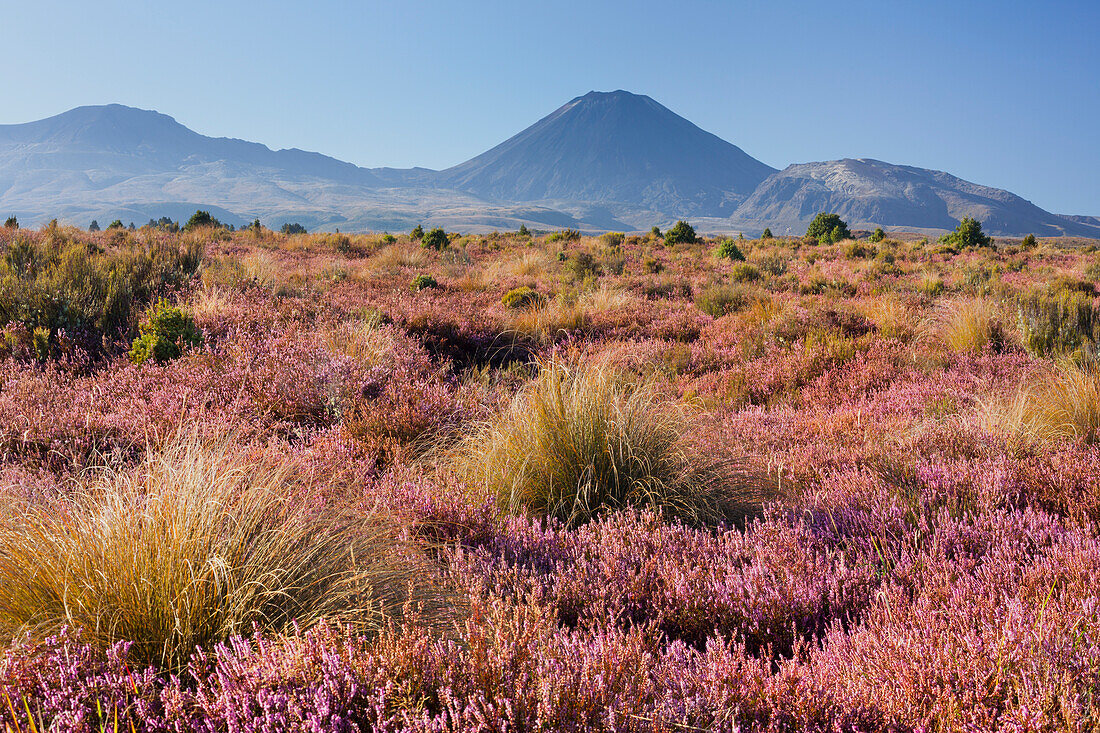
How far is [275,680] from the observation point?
4.71 feet

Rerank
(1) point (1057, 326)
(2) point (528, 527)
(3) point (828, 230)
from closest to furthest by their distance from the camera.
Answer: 1. (2) point (528, 527)
2. (1) point (1057, 326)
3. (3) point (828, 230)

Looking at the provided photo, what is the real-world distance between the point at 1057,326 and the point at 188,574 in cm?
847

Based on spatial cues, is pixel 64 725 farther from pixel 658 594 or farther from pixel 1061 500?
pixel 1061 500

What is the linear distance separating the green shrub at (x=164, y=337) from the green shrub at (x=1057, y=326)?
8803 mm

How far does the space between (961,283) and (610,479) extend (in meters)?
12.3

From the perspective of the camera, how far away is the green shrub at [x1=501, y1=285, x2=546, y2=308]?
31.7ft

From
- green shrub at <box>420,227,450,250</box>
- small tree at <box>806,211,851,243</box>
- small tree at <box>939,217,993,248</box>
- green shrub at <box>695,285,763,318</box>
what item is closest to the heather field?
green shrub at <box>695,285,763,318</box>

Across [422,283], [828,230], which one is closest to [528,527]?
[422,283]

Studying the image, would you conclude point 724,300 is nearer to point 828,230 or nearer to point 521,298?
point 521,298

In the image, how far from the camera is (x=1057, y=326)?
6.47 meters

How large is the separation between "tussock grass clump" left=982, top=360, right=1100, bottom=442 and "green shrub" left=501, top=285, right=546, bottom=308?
663 cm

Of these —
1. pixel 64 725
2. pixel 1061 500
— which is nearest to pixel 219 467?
pixel 64 725

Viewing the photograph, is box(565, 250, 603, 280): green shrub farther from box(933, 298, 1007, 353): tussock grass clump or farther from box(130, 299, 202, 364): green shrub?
box(130, 299, 202, 364): green shrub

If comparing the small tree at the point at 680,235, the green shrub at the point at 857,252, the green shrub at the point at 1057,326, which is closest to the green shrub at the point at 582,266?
the green shrub at the point at 1057,326
